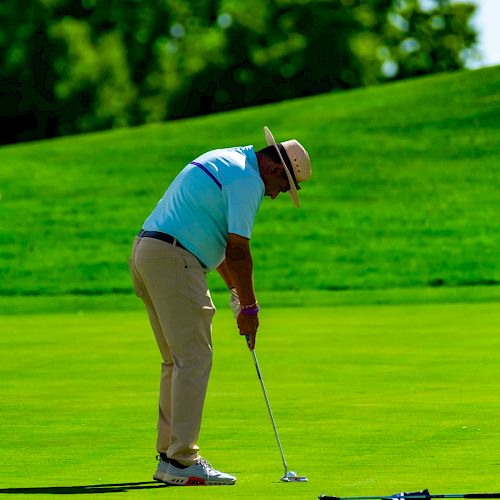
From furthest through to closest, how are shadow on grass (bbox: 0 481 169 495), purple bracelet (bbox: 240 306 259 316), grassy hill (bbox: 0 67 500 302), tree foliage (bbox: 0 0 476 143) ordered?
tree foliage (bbox: 0 0 476 143) < grassy hill (bbox: 0 67 500 302) < purple bracelet (bbox: 240 306 259 316) < shadow on grass (bbox: 0 481 169 495)

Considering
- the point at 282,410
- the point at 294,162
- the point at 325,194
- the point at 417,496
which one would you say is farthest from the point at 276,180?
the point at 325,194

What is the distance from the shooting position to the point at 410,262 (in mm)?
29109

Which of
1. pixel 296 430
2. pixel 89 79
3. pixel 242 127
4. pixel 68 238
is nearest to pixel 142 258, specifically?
pixel 296 430

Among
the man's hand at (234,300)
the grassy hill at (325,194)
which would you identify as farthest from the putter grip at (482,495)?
the grassy hill at (325,194)

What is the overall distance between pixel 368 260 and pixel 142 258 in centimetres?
2224

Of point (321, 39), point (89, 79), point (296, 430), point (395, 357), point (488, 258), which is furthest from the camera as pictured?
point (321, 39)

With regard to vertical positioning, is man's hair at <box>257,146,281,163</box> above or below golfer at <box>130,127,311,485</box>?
above

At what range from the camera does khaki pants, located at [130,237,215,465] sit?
7.46 meters

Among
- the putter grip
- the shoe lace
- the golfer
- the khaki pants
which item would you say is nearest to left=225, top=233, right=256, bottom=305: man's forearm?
the golfer

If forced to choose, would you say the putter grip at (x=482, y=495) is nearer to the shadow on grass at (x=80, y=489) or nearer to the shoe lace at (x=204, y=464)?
the shoe lace at (x=204, y=464)

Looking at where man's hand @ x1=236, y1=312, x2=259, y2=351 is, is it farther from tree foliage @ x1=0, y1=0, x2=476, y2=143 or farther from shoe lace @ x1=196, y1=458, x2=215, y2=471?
tree foliage @ x1=0, y1=0, x2=476, y2=143

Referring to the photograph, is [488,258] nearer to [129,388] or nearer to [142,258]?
[129,388]

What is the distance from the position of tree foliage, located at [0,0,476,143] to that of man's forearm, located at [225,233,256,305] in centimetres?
5808

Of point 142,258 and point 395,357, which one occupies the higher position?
point 395,357
